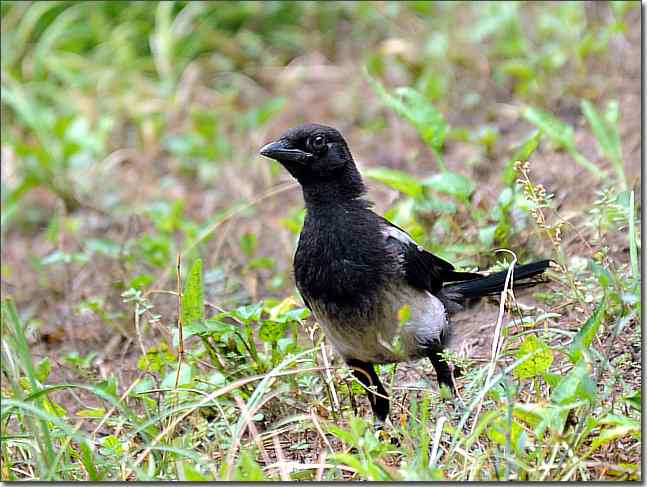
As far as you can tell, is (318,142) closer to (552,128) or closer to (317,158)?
(317,158)

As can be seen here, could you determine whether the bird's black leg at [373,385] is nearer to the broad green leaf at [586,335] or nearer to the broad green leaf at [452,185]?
the broad green leaf at [586,335]

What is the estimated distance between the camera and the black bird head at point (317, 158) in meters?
3.57

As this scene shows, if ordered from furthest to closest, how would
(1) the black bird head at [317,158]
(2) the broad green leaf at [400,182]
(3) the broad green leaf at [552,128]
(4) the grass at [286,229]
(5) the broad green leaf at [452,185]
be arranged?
(3) the broad green leaf at [552,128]
(2) the broad green leaf at [400,182]
(5) the broad green leaf at [452,185]
(1) the black bird head at [317,158]
(4) the grass at [286,229]

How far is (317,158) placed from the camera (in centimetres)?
359

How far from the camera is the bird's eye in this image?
3574mm

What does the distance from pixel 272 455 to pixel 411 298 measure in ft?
2.47

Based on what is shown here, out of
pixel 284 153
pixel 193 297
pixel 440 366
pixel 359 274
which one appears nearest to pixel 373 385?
pixel 440 366

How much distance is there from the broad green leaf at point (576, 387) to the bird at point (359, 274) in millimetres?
494

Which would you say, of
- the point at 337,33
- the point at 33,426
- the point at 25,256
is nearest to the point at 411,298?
the point at 33,426

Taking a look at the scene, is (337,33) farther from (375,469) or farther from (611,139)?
(375,469)

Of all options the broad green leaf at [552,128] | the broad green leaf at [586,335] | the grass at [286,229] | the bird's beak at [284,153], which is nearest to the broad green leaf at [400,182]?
the grass at [286,229]

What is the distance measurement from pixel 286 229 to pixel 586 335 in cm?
267

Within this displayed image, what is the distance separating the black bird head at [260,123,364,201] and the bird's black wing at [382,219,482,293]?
0.22 m

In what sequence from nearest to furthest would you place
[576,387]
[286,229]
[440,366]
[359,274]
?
[576,387], [359,274], [440,366], [286,229]
